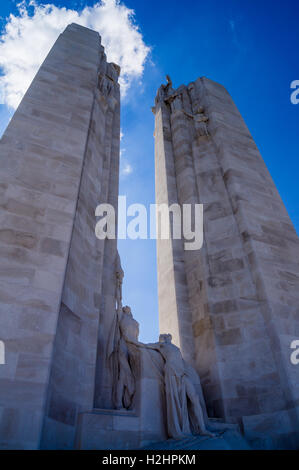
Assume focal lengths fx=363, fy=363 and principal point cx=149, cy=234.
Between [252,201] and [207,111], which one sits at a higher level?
[207,111]

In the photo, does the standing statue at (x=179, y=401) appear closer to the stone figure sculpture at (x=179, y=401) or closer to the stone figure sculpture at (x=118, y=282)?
the stone figure sculpture at (x=179, y=401)

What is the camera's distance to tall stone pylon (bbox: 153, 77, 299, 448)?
6.70 m

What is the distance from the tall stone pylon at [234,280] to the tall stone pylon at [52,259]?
218 centimetres

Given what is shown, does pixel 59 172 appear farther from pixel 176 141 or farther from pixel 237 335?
pixel 176 141

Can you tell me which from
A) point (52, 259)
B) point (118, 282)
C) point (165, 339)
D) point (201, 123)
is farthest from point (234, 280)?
point (201, 123)

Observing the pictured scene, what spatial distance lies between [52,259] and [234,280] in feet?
13.8

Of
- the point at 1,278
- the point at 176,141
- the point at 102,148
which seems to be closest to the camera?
the point at 1,278

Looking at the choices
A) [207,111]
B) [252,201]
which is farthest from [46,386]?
[207,111]

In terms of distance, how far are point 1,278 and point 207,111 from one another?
981 centimetres

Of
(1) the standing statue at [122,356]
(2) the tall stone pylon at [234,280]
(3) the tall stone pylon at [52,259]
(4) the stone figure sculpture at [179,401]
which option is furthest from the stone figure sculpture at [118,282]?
(2) the tall stone pylon at [234,280]

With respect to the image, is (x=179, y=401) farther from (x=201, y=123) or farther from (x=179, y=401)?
(x=201, y=123)

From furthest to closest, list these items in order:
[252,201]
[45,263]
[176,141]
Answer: [176,141], [252,201], [45,263]

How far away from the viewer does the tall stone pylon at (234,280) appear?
6.70 metres
